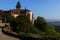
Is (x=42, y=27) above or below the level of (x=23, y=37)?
below

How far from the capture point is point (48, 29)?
6334 centimetres

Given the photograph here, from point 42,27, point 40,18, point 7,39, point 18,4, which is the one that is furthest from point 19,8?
point 7,39

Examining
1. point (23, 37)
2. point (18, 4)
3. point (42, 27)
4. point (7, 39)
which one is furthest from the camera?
point (18, 4)

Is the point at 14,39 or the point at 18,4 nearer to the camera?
the point at 14,39

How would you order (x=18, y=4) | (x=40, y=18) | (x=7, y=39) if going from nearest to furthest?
(x=7, y=39), (x=40, y=18), (x=18, y=4)

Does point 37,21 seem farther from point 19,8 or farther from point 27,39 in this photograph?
point 27,39

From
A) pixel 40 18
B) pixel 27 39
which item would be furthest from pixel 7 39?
pixel 40 18

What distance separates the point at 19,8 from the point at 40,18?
11432mm

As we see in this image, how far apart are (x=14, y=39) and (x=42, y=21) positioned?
54364 millimetres

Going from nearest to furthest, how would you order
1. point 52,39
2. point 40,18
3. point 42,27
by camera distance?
point 52,39 → point 42,27 → point 40,18

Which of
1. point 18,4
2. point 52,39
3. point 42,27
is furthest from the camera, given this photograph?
point 18,4

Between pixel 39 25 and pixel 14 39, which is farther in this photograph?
pixel 39 25

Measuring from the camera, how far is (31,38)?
36.7ft

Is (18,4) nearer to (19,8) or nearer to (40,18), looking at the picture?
(19,8)
